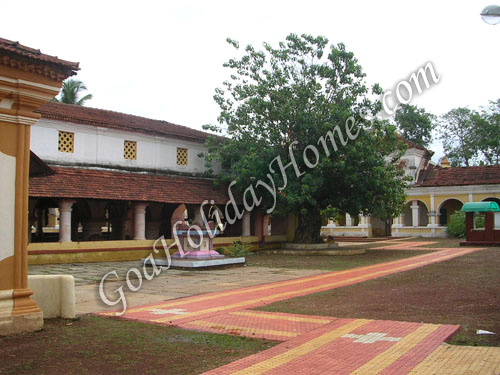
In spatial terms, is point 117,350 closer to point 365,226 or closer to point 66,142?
point 66,142

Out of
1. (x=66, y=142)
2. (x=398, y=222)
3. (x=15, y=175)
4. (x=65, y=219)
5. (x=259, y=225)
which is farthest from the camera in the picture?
(x=398, y=222)

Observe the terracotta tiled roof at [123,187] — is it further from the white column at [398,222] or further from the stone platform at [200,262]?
the white column at [398,222]

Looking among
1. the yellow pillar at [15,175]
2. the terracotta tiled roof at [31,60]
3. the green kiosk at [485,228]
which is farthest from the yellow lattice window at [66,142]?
the green kiosk at [485,228]

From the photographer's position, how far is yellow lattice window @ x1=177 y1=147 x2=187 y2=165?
74.4 ft

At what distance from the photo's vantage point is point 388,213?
22.4 metres

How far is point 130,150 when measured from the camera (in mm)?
20797

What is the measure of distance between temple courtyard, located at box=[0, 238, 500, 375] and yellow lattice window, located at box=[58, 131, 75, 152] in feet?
24.7

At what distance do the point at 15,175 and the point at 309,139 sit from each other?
1521cm

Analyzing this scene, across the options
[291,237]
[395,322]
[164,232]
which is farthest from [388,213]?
[395,322]

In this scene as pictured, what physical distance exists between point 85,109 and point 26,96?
584 inches

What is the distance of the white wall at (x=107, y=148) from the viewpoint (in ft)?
59.3

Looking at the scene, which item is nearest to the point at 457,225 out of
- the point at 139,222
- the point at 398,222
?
the point at 398,222

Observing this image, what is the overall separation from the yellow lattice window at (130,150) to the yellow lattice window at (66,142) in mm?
2257

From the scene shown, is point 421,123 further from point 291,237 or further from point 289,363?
point 289,363
